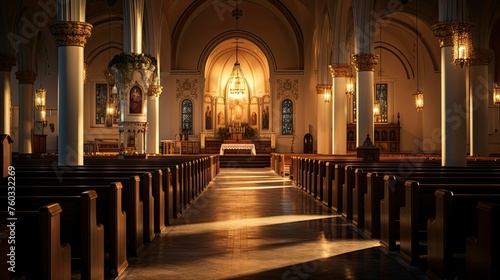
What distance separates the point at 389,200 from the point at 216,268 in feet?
8.27

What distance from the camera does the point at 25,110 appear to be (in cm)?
2556

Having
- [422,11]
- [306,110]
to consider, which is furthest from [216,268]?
[306,110]

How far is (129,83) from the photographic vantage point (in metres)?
18.4

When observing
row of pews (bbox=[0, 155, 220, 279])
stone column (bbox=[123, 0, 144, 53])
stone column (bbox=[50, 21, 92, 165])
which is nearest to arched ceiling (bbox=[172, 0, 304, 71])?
stone column (bbox=[123, 0, 144, 53])

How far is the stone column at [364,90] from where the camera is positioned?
1936cm

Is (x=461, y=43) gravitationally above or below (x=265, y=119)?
above

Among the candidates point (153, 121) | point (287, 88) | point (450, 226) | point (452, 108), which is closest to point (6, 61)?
point (153, 121)

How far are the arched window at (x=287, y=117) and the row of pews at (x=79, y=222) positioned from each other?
28.0m

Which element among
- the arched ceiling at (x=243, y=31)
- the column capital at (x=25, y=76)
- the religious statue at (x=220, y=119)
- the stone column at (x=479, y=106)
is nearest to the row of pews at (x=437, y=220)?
the stone column at (x=479, y=106)

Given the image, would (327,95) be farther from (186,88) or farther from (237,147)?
(186,88)

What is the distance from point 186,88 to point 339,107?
15809 millimetres

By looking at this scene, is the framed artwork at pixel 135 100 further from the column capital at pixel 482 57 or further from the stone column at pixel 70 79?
the column capital at pixel 482 57

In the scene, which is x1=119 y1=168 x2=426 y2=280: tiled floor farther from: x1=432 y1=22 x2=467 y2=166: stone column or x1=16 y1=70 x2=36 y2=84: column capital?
x1=16 y1=70 x2=36 y2=84: column capital

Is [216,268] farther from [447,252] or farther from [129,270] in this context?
[447,252]
